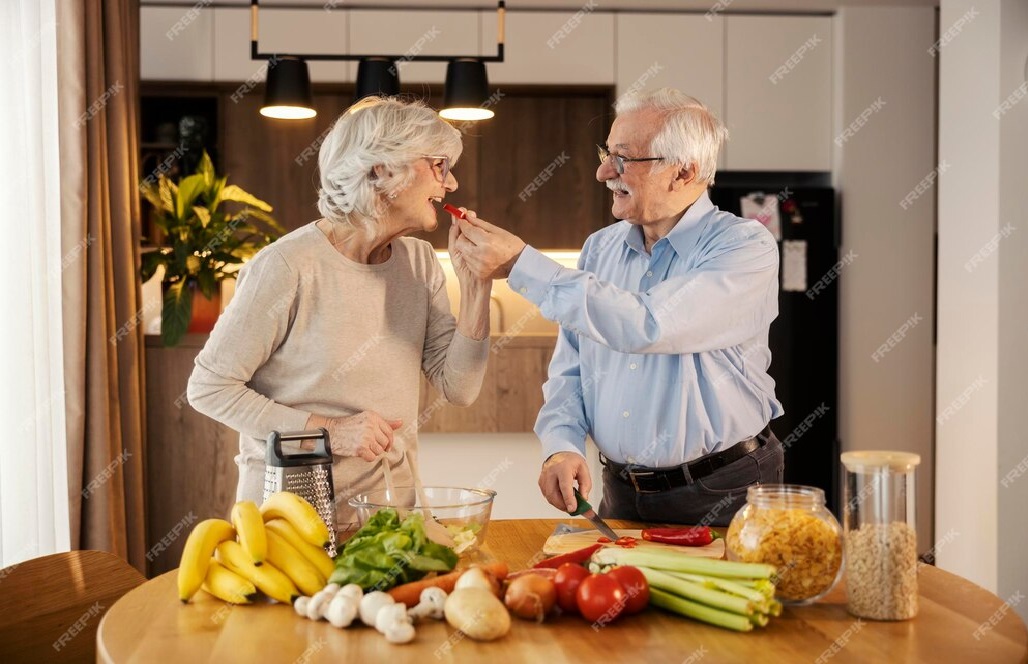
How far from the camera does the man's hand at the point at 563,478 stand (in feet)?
6.42

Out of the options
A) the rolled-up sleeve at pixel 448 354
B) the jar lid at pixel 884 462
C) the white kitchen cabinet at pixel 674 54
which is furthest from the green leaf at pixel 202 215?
the jar lid at pixel 884 462

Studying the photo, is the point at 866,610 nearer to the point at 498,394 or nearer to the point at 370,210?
the point at 370,210

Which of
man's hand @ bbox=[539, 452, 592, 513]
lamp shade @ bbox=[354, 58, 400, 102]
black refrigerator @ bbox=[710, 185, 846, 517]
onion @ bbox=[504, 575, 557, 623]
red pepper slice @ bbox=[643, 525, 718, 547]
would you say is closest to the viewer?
onion @ bbox=[504, 575, 557, 623]

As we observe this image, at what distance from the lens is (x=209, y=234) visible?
4.08 m

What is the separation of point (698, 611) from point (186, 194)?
3275mm

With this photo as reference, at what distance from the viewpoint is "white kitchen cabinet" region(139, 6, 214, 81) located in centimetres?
495

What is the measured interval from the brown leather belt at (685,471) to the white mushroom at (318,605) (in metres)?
0.89

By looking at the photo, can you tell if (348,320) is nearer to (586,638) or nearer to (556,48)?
(586,638)

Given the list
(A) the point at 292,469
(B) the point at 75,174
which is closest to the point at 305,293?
(A) the point at 292,469

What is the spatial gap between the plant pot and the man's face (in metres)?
2.45

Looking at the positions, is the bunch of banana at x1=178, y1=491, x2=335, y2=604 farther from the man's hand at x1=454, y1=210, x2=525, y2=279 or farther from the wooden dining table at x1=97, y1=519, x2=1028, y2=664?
the man's hand at x1=454, y1=210, x2=525, y2=279

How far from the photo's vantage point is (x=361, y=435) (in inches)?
73.4

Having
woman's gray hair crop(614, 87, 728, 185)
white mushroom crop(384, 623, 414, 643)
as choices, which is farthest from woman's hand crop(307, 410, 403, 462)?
woman's gray hair crop(614, 87, 728, 185)

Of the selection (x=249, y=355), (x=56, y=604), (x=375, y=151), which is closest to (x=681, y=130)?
(x=375, y=151)
